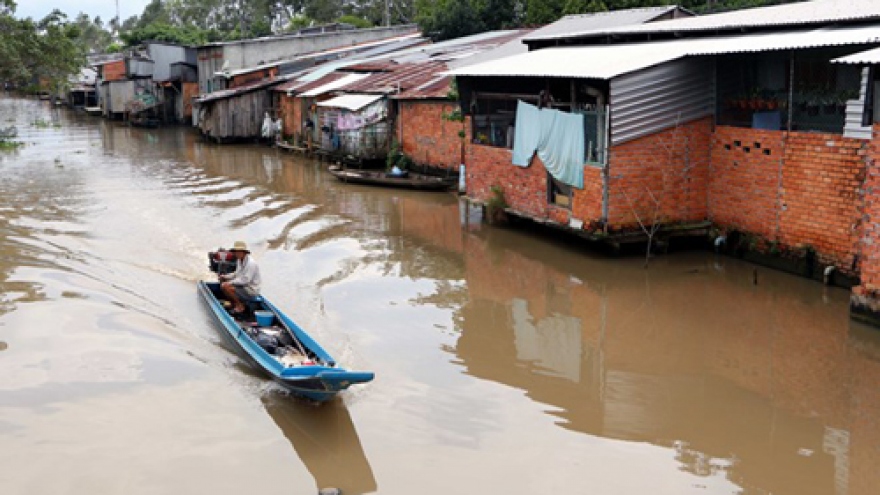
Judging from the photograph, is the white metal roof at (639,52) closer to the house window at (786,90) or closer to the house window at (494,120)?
the house window at (786,90)

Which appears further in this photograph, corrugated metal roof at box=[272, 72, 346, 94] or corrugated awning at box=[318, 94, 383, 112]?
corrugated metal roof at box=[272, 72, 346, 94]

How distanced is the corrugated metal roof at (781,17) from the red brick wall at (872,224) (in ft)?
8.70

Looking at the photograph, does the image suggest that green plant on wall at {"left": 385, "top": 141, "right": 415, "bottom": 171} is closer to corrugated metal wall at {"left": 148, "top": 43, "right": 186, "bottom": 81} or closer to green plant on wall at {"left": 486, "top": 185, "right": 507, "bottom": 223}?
green plant on wall at {"left": 486, "top": 185, "right": 507, "bottom": 223}

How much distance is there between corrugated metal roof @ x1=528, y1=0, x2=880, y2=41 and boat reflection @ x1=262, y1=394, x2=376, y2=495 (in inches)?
359

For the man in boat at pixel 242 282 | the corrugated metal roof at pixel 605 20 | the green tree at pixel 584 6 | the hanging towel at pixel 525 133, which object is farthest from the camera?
the green tree at pixel 584 6

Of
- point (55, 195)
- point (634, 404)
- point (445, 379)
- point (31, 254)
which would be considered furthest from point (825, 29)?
point (55, 195)

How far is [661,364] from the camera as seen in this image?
9.83 meters

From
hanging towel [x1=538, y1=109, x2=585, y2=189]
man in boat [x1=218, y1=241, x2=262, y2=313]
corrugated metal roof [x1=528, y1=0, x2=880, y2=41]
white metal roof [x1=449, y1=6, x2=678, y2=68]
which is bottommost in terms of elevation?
man in boat [x1=218, y1=241, x2=262, y2=313]

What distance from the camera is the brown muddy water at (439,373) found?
7434 mm

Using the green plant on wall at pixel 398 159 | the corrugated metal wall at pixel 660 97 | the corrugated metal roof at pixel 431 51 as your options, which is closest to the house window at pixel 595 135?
the corrugated metal wall at pixel 660 97

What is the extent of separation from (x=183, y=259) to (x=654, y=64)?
8.69 metres

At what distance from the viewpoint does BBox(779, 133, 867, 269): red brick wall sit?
11.6 m

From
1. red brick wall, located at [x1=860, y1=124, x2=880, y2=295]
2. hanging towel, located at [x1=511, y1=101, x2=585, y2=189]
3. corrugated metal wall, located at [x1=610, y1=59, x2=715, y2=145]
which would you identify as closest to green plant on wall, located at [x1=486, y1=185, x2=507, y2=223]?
hanging towel, located at [x1=511, y1=101, x2=585, y2=189]

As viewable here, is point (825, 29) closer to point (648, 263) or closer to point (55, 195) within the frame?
point (648, 263)
